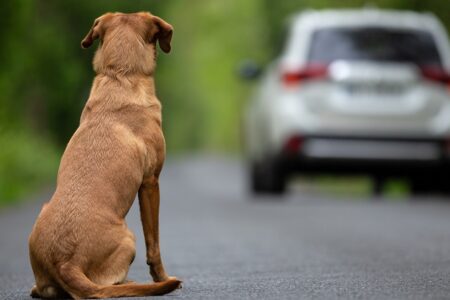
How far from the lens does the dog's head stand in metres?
6.67

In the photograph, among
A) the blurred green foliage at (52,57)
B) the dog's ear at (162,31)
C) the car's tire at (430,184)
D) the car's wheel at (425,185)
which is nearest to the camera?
the dog's ear at (162,31)

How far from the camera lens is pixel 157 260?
20.8ft

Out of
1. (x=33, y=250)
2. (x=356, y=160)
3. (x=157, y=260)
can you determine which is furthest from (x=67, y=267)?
(x=356, y=160)

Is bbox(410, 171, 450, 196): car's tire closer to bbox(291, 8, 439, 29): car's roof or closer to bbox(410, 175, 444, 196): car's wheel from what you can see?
bbox(410, 175, 444, 196): car's wheel

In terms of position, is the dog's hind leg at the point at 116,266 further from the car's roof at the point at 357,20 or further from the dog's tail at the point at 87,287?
the car's roof at the point at 357,20

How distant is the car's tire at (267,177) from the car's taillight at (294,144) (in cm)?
46

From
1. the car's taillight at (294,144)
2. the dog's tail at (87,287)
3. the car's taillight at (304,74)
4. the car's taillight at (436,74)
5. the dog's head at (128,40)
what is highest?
the car's taillight at (304,74)

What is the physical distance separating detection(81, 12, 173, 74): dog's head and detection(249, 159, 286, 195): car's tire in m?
7.04

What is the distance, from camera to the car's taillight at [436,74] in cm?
1336

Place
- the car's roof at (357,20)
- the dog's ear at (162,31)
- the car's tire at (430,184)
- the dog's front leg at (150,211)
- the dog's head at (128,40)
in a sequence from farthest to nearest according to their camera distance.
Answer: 1. the car's tire at (430,184)
2. the car's roof at (357,20)
3. the dog's ear at (162,31)
4. the dog's head at (128,40)
5. the dog's front leg at (150,211)

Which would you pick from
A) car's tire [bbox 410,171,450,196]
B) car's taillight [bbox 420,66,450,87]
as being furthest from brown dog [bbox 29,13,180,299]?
car's tire [bbox 410,171,450,196]

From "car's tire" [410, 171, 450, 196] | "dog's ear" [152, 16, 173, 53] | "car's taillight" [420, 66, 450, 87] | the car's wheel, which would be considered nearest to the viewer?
"dog's ear" [152, 16, 173, 53]

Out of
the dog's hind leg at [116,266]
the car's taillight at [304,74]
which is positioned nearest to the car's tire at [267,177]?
the car's taillight at [304,74]

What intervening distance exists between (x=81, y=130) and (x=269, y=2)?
26665 mm
